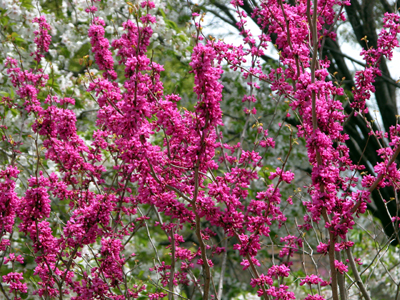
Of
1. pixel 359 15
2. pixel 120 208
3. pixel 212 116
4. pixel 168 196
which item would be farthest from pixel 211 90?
pixel 359 15

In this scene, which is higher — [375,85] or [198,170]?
[375,85]

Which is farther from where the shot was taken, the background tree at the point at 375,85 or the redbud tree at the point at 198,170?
the background tree at the point at 375,85

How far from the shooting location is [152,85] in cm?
326

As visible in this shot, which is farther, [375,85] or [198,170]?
[375,85]

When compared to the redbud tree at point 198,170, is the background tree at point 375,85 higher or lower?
higher

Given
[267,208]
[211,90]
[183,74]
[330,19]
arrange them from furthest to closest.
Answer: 1. [183,74]
2. [330,19]
3. [267,208]
4. [211,90]

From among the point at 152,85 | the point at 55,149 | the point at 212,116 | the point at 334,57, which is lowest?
the point at 212,116

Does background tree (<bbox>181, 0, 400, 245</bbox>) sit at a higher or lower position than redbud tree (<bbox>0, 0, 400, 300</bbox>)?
higher

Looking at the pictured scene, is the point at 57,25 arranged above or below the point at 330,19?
above

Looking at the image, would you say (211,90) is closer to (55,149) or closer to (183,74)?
(55,149)

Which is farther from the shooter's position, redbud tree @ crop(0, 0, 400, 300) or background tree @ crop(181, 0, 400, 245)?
background tree @ crop(181, 0, 400, 245)

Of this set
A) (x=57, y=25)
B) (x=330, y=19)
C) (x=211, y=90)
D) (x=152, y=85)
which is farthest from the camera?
(x=57, y=25)

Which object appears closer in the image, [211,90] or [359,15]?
[211,90]

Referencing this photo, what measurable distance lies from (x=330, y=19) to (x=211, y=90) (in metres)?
2.05
